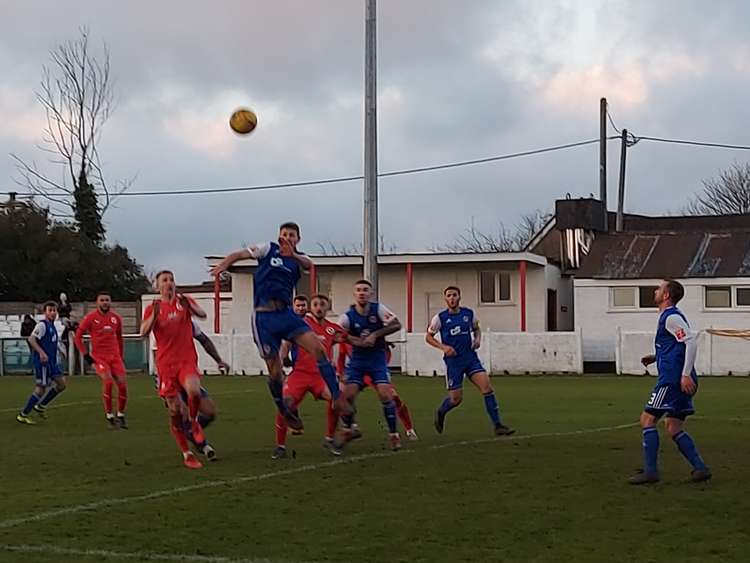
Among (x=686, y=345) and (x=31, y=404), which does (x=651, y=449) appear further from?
(x=31, y=404)

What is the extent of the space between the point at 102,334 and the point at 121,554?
36.0ft

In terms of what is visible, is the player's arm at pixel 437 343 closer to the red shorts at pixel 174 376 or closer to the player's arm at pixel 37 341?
the red shorts at pixel 174 376

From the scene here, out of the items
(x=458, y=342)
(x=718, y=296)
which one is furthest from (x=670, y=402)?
(x=718, y=296)

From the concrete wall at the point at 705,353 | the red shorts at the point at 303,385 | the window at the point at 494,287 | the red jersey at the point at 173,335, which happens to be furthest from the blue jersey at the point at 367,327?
the window at the point at 494,287

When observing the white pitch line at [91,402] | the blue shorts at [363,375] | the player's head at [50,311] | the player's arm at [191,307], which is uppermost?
the player's head at [50,311]

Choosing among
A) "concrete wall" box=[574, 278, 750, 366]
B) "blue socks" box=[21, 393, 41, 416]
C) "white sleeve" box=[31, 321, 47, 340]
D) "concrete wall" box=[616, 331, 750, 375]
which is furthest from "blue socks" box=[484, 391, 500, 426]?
"concrete wall" box=[574, 278, 750, 366]

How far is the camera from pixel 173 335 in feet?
43.4

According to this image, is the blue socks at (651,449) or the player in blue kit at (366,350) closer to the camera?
the blue socks at (651,449)

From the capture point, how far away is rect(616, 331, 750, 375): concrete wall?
34.5 metres

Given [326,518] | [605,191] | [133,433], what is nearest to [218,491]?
[326,518]

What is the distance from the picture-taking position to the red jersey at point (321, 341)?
1469 centimetres

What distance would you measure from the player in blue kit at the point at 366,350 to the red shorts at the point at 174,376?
1851 millimetres

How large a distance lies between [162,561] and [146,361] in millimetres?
32819

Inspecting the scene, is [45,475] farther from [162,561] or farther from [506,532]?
[506,532]
